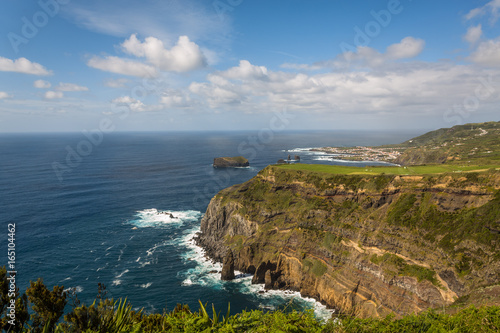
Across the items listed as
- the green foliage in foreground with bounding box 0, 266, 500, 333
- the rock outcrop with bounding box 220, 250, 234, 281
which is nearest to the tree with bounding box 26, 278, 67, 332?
the green foliage in foreground with bounding box 0, 266, 500, 333

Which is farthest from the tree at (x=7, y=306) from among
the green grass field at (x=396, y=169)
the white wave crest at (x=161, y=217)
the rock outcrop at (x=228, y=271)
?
the white wave crest at (x=161, y=217)

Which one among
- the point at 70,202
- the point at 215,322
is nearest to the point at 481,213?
the point at 215,322

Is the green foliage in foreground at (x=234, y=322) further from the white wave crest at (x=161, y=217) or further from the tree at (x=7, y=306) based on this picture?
the white wave crest at (x=161, y=217)

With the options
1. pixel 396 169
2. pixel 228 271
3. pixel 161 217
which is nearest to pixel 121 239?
pixel 161 217

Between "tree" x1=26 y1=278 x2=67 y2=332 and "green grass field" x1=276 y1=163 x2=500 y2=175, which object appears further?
"green grass field" x1=276 y1=163 x2=500 y2=175

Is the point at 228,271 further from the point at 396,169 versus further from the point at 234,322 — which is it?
the point at 396,169

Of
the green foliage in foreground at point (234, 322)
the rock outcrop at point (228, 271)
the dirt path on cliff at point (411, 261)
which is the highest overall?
the green foliage in foreground at point (234, 322)

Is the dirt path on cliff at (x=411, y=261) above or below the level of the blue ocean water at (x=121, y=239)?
above

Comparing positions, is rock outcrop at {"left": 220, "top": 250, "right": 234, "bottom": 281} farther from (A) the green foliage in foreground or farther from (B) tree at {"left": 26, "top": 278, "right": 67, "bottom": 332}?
(B) tree at {"left": 26, "top": 278, "right": 67, "bottom": 332}

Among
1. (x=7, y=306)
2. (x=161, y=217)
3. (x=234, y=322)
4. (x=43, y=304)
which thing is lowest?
(x=161, y=217)
